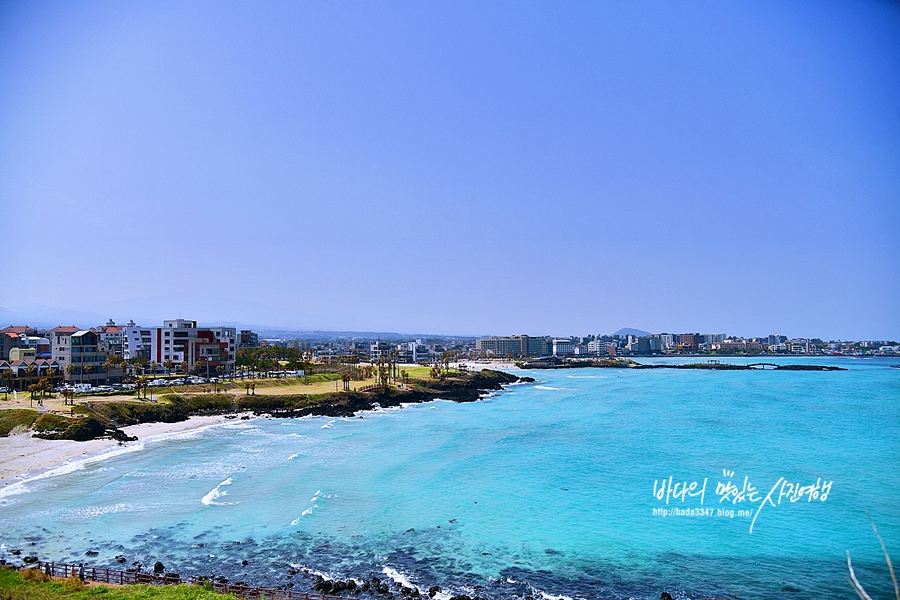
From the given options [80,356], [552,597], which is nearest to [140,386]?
[80,356]

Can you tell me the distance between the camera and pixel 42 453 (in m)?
34.2

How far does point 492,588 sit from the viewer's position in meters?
17.3

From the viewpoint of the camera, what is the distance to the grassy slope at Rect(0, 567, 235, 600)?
1349 centimetres

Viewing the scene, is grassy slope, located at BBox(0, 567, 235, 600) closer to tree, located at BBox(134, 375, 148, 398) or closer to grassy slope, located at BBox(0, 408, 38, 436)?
grassy slope, located at BBox(0, 408, 38, 436)

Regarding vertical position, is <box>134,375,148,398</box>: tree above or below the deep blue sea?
above

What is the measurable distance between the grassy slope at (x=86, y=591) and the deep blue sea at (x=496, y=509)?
3381 millimetres

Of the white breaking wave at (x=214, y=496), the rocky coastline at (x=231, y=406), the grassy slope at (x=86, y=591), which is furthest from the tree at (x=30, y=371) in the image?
the grassy slope at (x=86, y=591)

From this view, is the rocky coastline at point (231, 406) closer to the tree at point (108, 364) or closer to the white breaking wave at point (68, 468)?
the white breaking wave at point (68, 468)

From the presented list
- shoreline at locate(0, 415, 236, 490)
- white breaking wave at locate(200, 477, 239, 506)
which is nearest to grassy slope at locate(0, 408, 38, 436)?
shoreline at locate(0, 415, 236, 490)

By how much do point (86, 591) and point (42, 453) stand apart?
83.8ft

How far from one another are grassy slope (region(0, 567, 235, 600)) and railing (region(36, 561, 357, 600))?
3.68 feet

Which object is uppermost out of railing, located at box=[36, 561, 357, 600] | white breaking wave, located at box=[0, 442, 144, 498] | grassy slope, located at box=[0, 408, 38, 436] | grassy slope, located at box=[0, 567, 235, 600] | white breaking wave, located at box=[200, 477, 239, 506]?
grassy slope, located at box=[0, 408, 38, 436]

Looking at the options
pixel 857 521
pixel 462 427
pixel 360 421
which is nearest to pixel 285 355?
pixel 360 421

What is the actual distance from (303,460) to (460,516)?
1389cm
